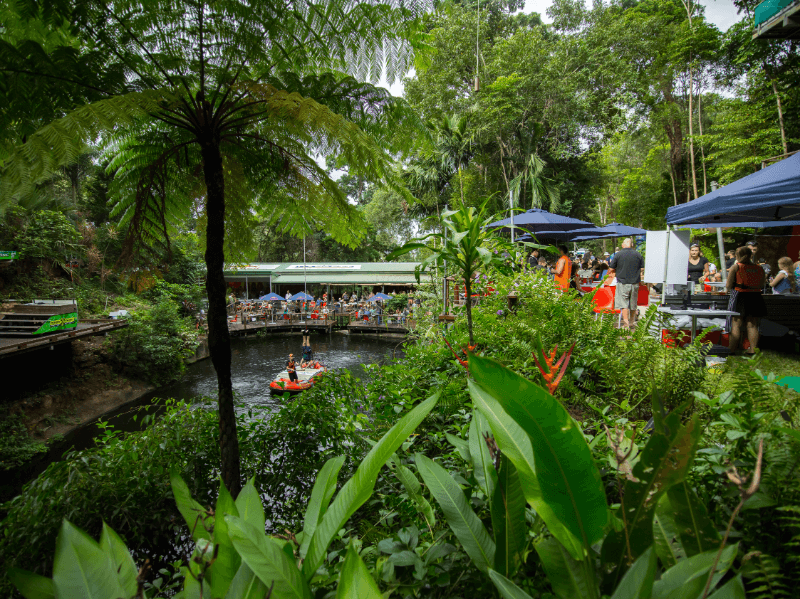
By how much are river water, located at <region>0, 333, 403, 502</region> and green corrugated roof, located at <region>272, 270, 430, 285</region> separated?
4.33 meters

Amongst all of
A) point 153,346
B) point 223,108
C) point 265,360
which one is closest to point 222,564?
point 223,108

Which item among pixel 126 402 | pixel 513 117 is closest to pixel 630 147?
pixel 513 117

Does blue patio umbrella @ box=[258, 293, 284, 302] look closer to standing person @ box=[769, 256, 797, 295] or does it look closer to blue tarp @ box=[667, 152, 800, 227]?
standing person @ box=[769, 256, 797, 295]

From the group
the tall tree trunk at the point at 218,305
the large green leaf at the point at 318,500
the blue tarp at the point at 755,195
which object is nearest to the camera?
the large green leaf at the point at 318,500

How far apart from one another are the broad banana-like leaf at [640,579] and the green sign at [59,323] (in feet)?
54.4

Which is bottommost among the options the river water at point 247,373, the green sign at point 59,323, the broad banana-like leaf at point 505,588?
the river water at point 247,373

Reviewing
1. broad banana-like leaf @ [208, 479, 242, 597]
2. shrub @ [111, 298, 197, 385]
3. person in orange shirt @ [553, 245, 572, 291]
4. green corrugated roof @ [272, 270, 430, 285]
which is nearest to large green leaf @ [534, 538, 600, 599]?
broad banana-like leaf @ [208, 479, 242, 597]

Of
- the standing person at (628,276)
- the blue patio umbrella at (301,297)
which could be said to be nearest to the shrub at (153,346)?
the blue patio umbrella at (301,297)

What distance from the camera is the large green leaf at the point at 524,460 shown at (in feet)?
2.26

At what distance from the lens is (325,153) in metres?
3.18

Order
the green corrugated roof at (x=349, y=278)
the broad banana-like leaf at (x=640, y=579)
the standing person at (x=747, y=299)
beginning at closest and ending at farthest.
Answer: the broad banana-like leaf at (x=640, y=579), the standing person at (x=747, y=299), the green corrugated roof at (x=349, y=278)

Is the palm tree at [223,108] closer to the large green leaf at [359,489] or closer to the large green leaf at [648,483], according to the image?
the large green leaf at [359,489]

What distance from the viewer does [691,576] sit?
0.60 meters

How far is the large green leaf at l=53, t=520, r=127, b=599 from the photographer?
0.71 metres
